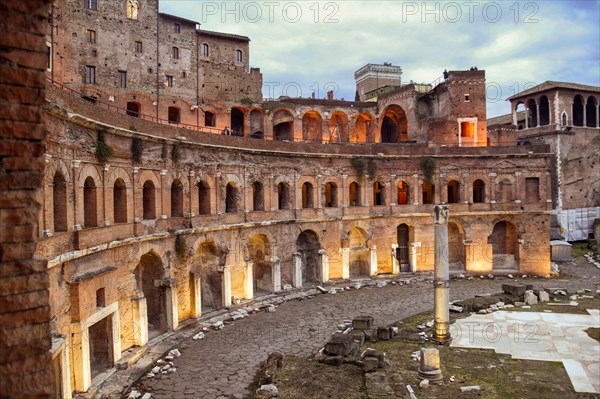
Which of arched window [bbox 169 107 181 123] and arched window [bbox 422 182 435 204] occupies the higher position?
arched window [bbox 169 107 181 123]

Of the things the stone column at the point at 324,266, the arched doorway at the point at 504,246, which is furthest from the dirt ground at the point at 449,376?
the arched doorway at the point at 504,246

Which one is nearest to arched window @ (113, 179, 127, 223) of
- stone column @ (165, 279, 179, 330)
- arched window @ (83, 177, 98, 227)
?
arched window @ (83, 177, 98, 227)

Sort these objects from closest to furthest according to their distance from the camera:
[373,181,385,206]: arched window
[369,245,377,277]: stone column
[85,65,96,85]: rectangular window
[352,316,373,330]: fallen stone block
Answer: [352,316,373,330]: fallen stone block
[85,65,96,85]: rectangular window
[369,245,377,277]: stone column
[373,181,385,206]: arched window

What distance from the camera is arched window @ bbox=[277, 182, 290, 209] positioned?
2647 centimetres

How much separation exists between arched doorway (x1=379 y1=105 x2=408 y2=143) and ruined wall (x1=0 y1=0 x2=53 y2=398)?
35.5 m

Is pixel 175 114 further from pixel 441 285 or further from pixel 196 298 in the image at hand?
pixel 441 285

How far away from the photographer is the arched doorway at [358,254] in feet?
96.1

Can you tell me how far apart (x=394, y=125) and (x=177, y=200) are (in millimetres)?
24992

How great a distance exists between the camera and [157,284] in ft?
60.0

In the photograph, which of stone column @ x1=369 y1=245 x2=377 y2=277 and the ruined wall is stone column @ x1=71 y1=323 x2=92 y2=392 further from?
stone column @ x1=369 y1=245 x2=377 y2=277

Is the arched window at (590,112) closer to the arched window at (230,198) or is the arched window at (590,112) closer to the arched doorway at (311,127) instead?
the arched doorway at (311,127)

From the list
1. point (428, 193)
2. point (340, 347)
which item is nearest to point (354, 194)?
point (428, 193)

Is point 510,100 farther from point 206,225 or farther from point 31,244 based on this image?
point 31,244

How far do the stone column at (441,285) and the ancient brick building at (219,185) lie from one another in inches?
369
